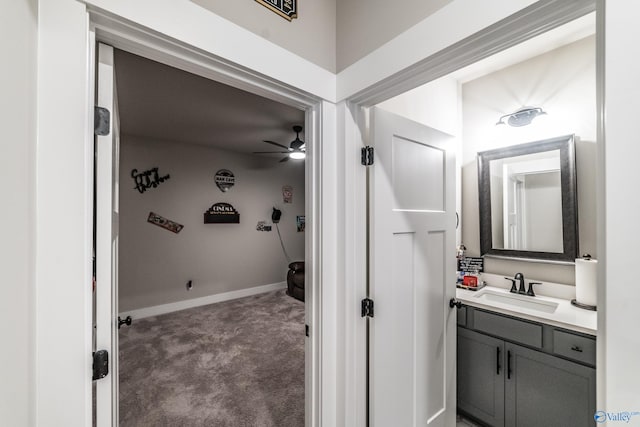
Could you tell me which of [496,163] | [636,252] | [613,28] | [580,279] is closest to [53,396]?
[636,252]

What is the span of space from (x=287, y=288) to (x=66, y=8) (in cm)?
503

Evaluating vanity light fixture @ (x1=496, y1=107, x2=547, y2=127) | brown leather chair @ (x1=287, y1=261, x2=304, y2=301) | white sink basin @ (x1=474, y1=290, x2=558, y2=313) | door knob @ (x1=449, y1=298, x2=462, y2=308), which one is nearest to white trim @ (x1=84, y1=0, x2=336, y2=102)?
Result: door knob @ (x1=449, y1=298, x2=462, y2=308)

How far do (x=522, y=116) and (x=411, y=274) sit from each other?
1613 mm

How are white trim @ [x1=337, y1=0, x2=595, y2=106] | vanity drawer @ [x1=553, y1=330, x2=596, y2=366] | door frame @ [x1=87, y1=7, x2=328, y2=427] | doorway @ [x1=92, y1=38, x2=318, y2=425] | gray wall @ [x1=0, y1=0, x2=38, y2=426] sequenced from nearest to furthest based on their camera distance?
gray wall @ [x1=0, y1=0, x2=38, y2=426], white trim @ [x1=337, y1=0, x2=595, y2=106], door frame @ [x1=87, y1=7, x2=328, y2=427], vanity drawer @ [x1=553, y1=330, x2=596, y2=366], doorway @ [x1=92, y1=38, x2=318, y2=425]

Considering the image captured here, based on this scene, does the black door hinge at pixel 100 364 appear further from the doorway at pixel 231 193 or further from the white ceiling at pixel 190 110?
the white ceiling at pixel 190 110

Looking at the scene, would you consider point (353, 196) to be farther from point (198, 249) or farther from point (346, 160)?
point (198, 249)

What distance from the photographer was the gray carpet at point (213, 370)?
6.57ft

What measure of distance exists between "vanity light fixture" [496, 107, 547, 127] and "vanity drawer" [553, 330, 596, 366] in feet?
4.92

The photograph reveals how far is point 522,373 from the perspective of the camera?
5.37 ft

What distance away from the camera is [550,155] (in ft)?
6.41

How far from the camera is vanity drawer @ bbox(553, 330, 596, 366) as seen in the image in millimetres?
1398

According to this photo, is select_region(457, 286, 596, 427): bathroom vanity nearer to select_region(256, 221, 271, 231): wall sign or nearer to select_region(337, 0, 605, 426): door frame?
select_region(337, 0, 605, 426): door frame

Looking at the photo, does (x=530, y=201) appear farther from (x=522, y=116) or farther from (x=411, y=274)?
(x=411, y=274)

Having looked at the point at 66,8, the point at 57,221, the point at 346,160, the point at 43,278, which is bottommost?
the point at 43,278
